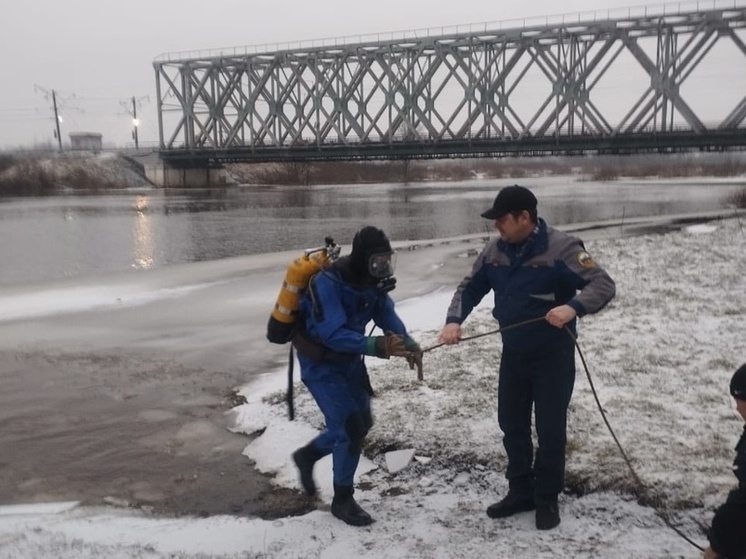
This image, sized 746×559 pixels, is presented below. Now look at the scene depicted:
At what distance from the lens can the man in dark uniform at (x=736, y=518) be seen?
304 cm

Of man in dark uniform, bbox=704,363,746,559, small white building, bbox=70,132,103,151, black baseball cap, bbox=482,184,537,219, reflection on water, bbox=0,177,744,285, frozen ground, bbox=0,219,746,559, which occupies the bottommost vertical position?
reflection on water, bbox=0,177,744,285

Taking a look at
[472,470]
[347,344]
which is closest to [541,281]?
[347,344]

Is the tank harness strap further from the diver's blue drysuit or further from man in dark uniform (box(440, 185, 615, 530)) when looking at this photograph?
man in dark uniform (box(440, 185, 615, 530))

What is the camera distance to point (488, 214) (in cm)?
411

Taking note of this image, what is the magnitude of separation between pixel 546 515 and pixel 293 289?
2016mm

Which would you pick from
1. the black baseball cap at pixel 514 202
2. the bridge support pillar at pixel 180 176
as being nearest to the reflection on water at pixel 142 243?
the black baseball cap at pixel 514 202

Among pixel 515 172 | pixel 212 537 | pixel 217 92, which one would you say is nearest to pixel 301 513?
pixel 212 537

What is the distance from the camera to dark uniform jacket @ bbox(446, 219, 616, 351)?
3896 mm

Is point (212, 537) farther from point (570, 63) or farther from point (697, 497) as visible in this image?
point (570, 63)

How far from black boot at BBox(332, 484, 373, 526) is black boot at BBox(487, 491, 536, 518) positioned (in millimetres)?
769

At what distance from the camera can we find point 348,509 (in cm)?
441

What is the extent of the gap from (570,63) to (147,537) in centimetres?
7127

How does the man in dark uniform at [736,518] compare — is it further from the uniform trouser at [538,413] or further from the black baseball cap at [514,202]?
the black baseball cap at [514,202]

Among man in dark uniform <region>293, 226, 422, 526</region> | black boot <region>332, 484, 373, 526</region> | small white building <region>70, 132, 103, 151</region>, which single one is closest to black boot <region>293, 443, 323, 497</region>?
man in dark uniform <region>293, 226, 422, 526</region>
